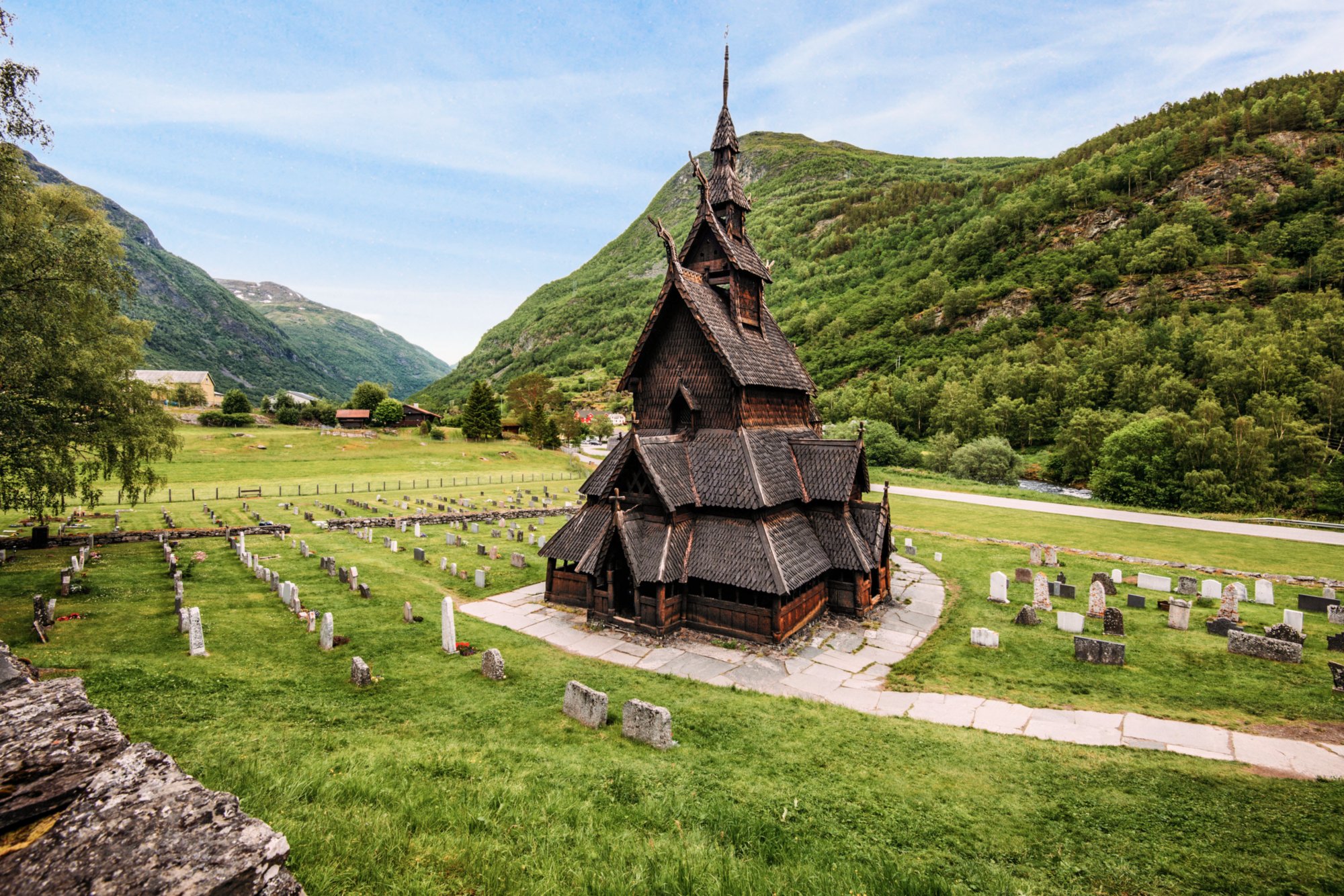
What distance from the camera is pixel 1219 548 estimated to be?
26953 millimetres

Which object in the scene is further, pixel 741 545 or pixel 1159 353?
pixel 1159 353

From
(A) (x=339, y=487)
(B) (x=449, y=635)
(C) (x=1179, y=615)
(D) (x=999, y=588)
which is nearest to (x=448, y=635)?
(B) (x=449, y=635)

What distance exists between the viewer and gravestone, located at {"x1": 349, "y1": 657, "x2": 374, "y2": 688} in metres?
11.0

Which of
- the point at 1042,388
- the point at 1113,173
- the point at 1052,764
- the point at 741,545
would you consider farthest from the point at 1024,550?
the point at 1113,173

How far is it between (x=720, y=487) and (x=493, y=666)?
7983 mm

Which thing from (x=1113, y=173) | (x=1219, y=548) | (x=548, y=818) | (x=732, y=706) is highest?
(x=1113, y=173)

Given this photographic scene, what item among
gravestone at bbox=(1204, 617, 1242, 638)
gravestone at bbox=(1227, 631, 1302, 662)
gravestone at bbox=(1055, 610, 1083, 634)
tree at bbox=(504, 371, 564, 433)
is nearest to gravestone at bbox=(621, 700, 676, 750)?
gravestone at bbox=(1055, 610, 1083, 634)

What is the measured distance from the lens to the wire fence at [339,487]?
41.9m

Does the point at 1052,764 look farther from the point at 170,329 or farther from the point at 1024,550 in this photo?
the point at 170,329

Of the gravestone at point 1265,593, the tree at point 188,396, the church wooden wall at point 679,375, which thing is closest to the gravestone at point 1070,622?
the gravestone at point 1265,593

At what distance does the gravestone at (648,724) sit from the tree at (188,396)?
11527 centimetres

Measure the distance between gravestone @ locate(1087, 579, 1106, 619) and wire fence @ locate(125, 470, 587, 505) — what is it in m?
48.3

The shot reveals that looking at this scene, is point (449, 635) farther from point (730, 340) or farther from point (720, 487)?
point (730, 340)

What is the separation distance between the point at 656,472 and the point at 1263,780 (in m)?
13.0
